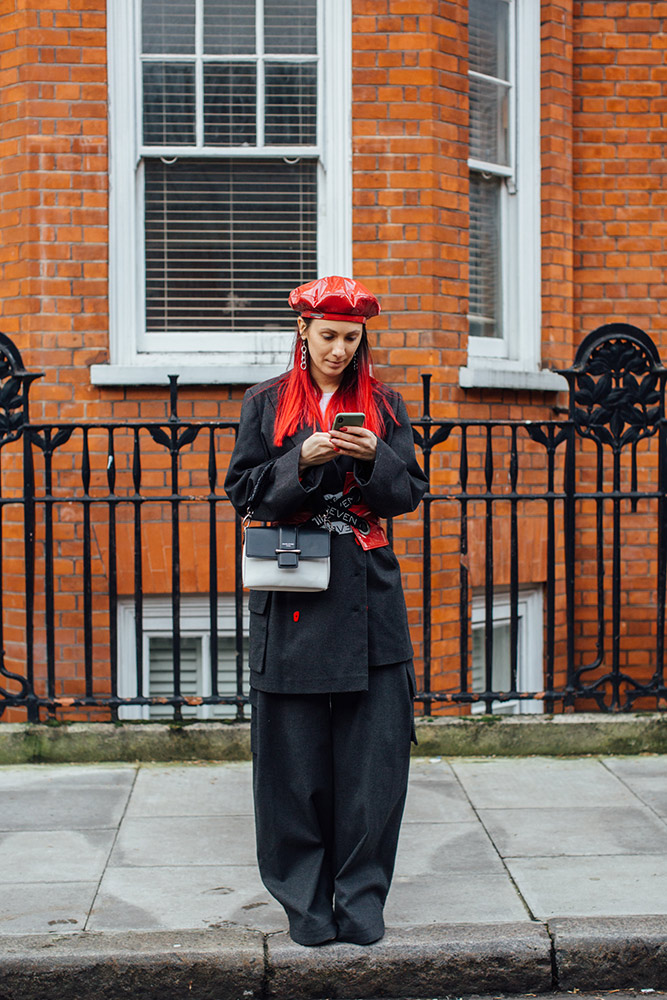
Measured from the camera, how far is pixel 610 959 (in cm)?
336

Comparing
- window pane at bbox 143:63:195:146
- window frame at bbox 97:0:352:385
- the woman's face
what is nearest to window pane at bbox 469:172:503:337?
window frame at bbox 97:0:352:385

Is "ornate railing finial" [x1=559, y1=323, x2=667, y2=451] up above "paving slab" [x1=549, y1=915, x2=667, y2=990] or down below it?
above

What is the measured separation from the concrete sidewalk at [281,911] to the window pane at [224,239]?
2.55 meters

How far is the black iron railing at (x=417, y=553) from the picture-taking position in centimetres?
517

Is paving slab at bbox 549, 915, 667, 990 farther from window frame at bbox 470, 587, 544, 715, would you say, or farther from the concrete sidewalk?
window frame at bbox 470, 587, 544, 715

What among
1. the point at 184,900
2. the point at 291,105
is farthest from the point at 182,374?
the point at 184,900

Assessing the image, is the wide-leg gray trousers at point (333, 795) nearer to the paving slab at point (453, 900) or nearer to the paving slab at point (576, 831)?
the paving slab at point (453, 900)

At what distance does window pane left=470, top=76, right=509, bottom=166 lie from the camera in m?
6.59

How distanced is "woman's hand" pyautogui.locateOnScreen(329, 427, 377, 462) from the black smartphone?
0.02 meters

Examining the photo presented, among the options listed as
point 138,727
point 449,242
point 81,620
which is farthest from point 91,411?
point 449,242

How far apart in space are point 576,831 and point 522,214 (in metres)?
3.79

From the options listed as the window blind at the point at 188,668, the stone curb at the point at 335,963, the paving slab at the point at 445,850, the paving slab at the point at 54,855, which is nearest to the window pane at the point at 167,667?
the window blind at the point at 188,668

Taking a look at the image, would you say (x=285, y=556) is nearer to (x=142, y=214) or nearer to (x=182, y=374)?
(x=182, y=374)

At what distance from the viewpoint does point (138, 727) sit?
5.17 metres
